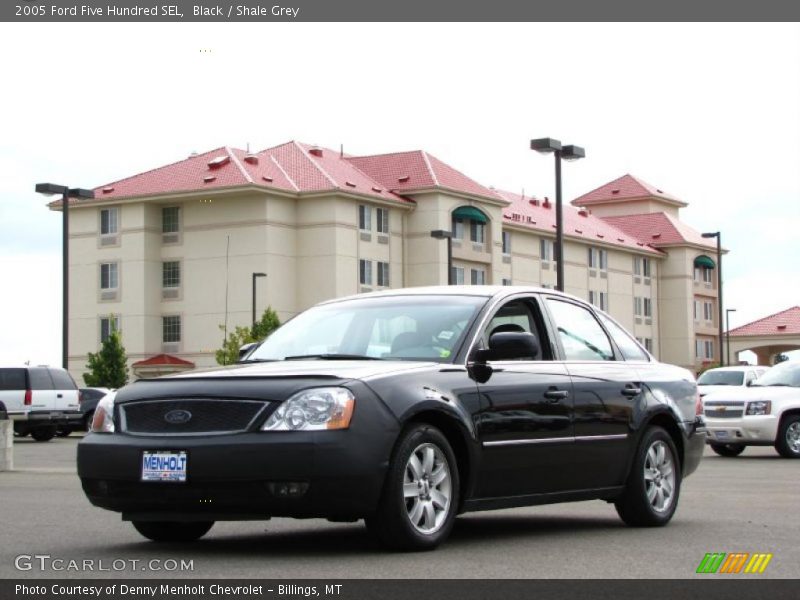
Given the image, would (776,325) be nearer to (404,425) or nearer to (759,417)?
(759,417)

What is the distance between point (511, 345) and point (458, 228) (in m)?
74.1

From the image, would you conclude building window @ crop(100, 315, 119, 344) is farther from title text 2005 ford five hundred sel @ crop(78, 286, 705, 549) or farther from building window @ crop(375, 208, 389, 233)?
title text 2005 ford five hundred sel @ crop(78, 286, 705, 549)

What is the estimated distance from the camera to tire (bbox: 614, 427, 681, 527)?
10656 millimetres

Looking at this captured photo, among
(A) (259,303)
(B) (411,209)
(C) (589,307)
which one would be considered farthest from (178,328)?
(C) (589,307)

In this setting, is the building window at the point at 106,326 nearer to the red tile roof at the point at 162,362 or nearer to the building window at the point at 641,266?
the red tile roof at the point at 162,362

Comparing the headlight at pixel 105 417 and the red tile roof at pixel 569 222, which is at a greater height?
the red tile roof at pixel 569 222

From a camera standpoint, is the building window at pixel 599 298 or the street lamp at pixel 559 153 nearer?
the street lamp at pixel 559 153

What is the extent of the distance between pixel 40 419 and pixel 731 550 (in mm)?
30963

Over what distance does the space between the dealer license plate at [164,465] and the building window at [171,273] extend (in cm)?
7055

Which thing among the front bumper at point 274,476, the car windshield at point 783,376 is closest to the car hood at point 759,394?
the car windshield at point 783,376

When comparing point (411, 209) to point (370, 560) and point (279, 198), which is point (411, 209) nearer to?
point (279, 198)

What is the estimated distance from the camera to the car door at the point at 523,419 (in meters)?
9.27

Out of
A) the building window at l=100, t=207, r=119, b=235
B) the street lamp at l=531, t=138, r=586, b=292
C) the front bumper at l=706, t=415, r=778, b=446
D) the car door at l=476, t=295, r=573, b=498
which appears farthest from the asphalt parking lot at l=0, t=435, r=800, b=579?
the building window at l=100, t=207, r=119, b=235

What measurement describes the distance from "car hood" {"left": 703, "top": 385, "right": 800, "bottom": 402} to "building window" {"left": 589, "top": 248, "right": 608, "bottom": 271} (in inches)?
2983
